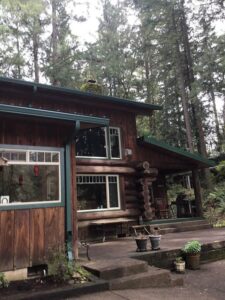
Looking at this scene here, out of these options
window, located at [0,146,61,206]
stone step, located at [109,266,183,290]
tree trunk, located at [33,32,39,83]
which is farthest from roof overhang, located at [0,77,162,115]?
tree trunk, located at [33,32,39,83]

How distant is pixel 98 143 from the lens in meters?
11.8

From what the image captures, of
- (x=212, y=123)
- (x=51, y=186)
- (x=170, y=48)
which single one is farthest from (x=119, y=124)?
(x=212, y=123)

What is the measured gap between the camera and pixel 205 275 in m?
7.28

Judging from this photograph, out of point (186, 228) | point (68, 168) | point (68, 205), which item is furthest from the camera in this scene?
point (186, 228)

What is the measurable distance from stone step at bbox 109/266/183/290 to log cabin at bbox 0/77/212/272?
4.36 ft

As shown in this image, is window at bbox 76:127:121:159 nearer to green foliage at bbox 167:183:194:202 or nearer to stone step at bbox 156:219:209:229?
stone step at bbox 156:219:209:229

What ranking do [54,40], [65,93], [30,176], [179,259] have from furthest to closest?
[54,40]
[65,93]
[179,259]
[30,176]

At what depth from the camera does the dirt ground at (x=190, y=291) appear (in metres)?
5.13

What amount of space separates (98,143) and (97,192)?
1938 mm

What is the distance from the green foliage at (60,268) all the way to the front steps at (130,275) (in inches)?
21.2

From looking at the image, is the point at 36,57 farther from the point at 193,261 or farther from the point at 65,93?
the point at 193,261

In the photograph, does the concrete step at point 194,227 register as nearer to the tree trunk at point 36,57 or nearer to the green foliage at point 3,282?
the green foliage at point 3,282

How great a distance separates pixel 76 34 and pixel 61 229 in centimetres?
1915

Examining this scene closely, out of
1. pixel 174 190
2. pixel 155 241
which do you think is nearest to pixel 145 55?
pixel 174 190
